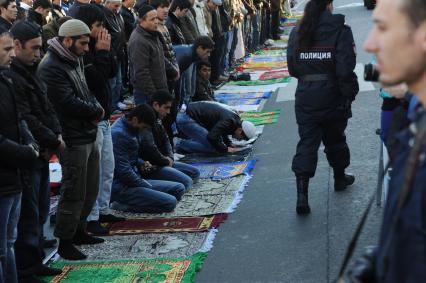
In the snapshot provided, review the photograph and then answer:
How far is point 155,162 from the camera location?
8.67m

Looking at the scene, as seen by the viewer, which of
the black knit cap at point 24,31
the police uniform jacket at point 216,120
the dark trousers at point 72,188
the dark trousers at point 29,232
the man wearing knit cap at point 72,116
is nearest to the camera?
the black knit cap at point 24,31

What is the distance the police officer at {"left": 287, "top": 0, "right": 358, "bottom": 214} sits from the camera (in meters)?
7.23

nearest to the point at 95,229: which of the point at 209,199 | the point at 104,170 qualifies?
the point at 104,170

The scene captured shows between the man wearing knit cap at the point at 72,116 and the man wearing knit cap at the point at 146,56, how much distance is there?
8.32 ft

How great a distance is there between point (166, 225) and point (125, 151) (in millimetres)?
843

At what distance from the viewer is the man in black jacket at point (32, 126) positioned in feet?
19.2

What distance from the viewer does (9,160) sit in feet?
17.3

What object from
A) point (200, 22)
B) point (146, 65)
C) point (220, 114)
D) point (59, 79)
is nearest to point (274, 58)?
point (200, 22)

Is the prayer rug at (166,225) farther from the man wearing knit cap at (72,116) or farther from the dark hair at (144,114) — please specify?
the dark hair at (144,114)

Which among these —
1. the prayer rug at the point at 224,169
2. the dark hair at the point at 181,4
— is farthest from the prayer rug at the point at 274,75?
the prayer rug at the point at 224,169

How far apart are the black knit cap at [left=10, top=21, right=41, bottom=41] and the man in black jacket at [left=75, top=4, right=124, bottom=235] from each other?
1183mm

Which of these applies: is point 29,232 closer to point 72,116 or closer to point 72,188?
point 72,188

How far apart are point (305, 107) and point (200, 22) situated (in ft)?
23.9

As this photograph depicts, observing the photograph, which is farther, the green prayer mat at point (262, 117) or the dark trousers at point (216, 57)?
the dark trousers at point (216, 57)
